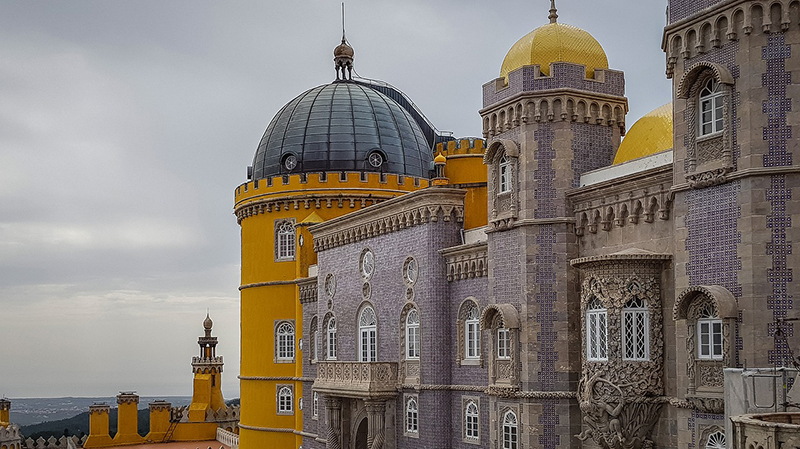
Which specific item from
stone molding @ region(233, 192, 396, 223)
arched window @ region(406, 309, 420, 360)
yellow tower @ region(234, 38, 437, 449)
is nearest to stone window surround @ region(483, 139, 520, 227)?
arched window @ region(406, 309, 420, 360)

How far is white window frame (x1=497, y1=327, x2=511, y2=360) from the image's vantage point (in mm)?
24609

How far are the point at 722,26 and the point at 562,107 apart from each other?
5709 mm

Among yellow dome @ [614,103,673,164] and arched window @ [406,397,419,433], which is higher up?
yellow dome @ [614,103,673,164]

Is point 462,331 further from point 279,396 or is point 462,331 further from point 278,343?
point 279,396

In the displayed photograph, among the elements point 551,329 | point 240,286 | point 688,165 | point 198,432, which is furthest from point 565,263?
point 198,432

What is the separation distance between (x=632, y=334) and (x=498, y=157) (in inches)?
248

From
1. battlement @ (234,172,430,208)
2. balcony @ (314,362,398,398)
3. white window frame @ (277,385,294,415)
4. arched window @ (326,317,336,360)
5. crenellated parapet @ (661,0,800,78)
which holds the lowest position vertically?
white window frame @ (277,385,294,415)

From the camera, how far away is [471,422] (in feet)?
89.8

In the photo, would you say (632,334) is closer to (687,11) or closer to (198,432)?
(687,11)

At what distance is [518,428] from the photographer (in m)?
23.8

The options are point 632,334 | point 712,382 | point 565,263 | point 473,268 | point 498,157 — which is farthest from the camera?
point 473,268

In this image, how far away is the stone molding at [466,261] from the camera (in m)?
26.8

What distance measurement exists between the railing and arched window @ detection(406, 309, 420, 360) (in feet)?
74.3

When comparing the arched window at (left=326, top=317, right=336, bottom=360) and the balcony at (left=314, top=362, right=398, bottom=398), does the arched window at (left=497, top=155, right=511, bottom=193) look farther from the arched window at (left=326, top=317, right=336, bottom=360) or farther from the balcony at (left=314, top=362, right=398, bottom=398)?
the arched window at (left=326, top=317, right=336, bottom=360)
